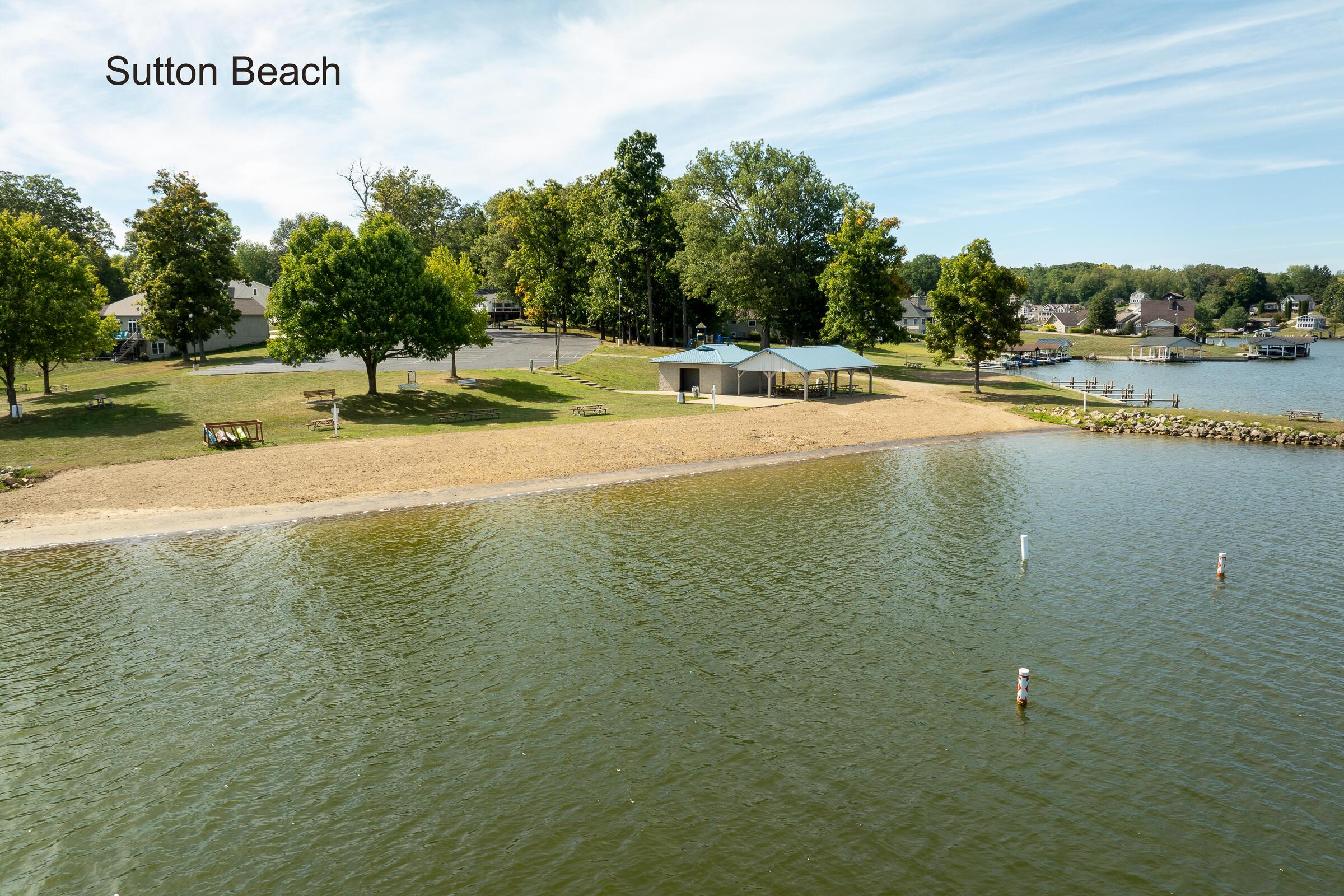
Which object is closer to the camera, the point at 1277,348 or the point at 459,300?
the point at 459,300

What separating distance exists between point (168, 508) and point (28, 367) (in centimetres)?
5455

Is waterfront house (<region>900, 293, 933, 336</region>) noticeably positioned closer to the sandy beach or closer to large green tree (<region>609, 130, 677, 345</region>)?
large green tree (<region>609, 130, 677, 345</region>)

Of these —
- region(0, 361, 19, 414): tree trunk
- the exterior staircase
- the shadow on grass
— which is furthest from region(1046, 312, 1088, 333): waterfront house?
region(0, 361, 19, 414): tree trunk

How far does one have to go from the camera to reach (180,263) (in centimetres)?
6444

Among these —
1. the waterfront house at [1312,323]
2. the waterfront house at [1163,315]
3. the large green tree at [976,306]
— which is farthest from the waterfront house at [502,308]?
the waterfront house at [1312,323]

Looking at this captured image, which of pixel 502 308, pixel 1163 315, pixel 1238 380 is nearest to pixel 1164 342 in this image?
pixel 1238 380

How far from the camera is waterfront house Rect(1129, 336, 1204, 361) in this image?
5150 inches

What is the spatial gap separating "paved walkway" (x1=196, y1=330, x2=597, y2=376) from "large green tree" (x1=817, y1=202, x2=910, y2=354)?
27.4 meters

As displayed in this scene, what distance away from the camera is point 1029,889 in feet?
35.9

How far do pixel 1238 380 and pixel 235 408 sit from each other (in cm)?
11579

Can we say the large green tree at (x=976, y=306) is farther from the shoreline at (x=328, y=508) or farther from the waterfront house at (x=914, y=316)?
the waterfront house at (x=914, y=316)

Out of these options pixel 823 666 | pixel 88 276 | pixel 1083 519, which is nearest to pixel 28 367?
pixel 88 276

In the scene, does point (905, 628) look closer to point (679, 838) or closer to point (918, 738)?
point (918, 738)

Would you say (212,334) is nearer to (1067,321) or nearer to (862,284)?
(862,284)
